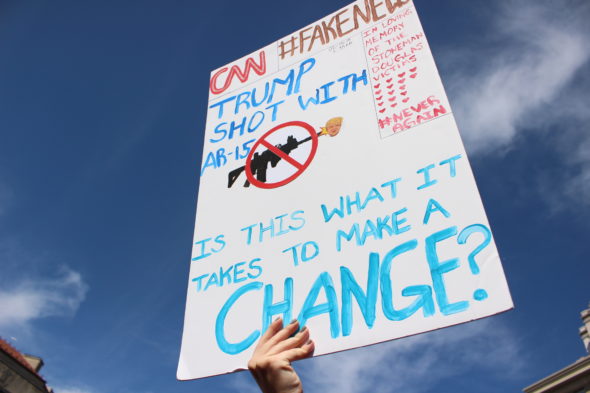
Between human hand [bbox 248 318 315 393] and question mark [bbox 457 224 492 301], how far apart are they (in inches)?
23.5

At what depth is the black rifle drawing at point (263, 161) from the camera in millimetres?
2160

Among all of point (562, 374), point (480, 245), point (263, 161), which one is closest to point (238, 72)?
point (263, 161)

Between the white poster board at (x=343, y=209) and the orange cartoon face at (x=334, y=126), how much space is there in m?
0.01

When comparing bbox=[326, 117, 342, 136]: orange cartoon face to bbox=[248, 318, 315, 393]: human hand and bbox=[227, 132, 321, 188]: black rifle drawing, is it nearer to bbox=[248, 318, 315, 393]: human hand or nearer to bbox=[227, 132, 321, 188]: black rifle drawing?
bbox=[227, 132, 321, 188]: black rifle drawing

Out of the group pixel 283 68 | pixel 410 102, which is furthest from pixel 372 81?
pixel 283 68

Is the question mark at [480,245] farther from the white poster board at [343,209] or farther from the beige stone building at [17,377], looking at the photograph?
the beige stone building at [17,377]

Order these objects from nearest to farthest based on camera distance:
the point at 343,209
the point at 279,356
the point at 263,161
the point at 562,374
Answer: the point at 279,356, the point at 343,209, the point at 263,161, the point at 562,374

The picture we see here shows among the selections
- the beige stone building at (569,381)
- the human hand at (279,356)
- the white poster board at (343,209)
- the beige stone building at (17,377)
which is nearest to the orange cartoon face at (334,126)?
the white poster board at (343,209)

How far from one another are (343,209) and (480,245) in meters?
0.58

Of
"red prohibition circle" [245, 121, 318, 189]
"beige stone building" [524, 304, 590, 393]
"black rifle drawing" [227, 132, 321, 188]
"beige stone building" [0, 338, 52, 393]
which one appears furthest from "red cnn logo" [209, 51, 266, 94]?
"beige stone building" [524, 304, 590, 393]

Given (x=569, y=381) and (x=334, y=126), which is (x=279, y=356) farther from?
(x=569, y=381)

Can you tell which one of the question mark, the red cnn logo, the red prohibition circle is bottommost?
the question mark

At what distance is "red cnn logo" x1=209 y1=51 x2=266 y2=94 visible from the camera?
9.15 ft

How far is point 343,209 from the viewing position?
179 centimetres
